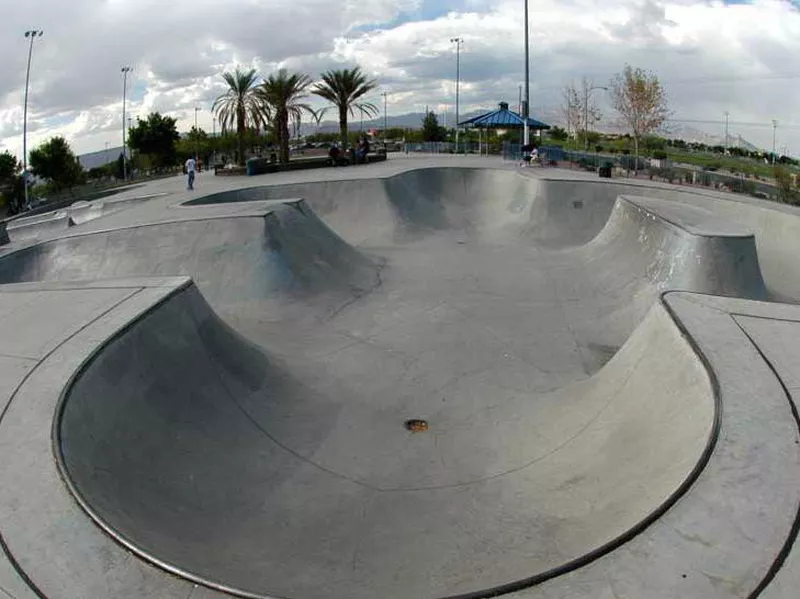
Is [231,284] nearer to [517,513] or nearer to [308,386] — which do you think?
[308,386]

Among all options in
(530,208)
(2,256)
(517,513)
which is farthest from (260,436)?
(530,208)

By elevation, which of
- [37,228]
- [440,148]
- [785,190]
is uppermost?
[440,148]

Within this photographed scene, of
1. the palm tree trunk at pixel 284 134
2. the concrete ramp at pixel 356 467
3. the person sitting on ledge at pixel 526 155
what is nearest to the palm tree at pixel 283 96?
the palm tree trunk at pixel 284 134

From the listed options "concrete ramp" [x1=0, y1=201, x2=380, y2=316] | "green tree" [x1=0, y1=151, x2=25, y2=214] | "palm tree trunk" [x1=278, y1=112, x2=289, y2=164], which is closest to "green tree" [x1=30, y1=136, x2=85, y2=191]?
"green tree" [x1=0, y1=151, x2=25, y2=214]

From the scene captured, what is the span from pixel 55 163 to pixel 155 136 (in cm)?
1265

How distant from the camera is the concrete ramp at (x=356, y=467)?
4.23 metres

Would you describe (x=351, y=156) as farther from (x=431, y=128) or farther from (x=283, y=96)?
(x=431, y=128)

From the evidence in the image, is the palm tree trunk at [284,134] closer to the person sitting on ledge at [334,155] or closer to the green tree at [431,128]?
the person sitting on ledge at [334,155]

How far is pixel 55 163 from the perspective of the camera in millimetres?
44031

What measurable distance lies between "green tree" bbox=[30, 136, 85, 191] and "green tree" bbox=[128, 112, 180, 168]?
971 cm

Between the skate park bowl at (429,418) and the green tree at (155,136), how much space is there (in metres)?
47.2

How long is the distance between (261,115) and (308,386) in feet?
95.3

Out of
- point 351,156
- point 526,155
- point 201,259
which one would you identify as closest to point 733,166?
point 526,155

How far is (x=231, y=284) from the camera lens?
11.6 meters
